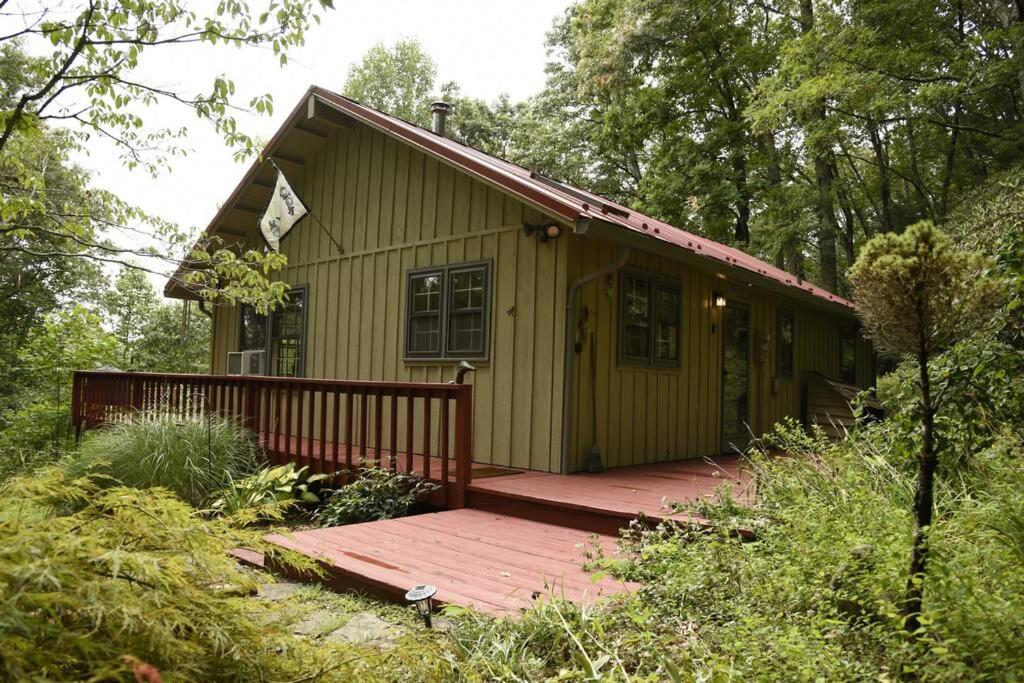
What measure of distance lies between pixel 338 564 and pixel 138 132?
4585 mm

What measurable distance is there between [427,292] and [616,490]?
3507 mm

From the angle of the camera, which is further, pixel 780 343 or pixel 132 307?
pixel 132 307

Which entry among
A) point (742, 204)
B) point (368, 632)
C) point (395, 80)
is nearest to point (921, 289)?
point (368, 632)

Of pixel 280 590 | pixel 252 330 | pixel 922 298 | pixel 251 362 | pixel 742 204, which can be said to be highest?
pixel 742 204

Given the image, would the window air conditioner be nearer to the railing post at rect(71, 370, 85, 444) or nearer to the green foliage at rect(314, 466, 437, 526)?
the railing post at rect(71, 370, 85, 444)

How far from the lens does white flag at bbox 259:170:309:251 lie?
873 cm

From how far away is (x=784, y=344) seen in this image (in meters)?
10.8

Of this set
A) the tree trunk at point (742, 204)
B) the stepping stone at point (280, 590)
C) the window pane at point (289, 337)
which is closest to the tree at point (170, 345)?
the window pane at point (289, 337)

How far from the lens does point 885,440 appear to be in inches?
197

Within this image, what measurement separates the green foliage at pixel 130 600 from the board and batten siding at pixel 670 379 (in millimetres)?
5249

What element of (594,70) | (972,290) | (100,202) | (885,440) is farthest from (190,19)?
(594,70)

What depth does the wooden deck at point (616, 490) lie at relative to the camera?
188 inches

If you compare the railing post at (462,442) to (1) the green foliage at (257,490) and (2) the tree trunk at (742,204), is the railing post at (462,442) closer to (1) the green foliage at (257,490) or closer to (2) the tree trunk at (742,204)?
(1) the green foliage at (257,490)

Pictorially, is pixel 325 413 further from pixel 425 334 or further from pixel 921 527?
pixel 921 527
